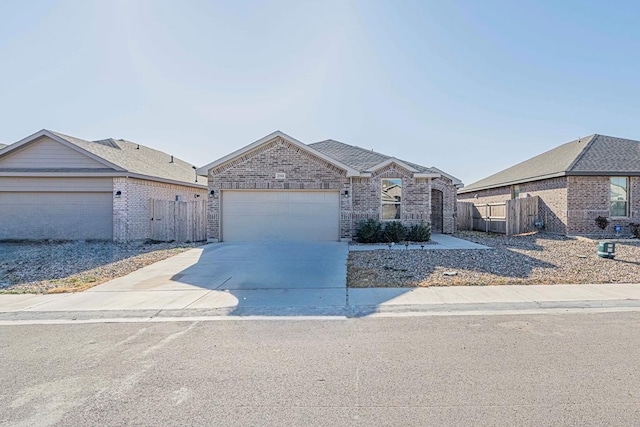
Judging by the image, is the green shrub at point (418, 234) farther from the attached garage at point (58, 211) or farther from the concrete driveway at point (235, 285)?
the attached garage at point (58, 211)

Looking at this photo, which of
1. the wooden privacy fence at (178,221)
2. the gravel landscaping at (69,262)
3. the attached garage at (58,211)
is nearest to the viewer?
the gravel landscaping at (69,262)

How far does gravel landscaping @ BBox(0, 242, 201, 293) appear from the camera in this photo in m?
8.43

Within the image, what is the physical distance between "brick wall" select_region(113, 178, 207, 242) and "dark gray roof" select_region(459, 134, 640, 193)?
19.8 meters

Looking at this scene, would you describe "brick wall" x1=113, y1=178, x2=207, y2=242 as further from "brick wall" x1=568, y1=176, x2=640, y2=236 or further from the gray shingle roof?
"brick wall" x1=568, y1=176, x2=640, y2=236

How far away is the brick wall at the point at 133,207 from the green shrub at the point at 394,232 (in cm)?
1100

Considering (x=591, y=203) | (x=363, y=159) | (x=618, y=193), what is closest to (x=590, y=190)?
(x=591, y=203)

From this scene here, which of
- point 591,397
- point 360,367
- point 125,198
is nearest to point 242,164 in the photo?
point 125,198

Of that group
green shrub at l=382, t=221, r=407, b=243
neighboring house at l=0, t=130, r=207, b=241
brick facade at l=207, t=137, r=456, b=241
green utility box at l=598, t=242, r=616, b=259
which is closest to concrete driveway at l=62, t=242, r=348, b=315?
brick facade at l=207, t=137, r=456, b=241

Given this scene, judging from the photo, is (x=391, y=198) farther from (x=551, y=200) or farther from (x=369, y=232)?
(x=551, y=200)

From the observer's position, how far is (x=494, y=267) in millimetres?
9539

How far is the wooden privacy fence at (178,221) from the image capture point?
16172 mm

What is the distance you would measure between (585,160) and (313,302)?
57.8ft

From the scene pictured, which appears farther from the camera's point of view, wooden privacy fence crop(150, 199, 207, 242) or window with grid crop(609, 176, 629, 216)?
window with grid crop(609, 176, 629, 216)

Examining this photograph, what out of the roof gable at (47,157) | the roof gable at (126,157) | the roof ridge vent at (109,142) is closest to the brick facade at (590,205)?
the roof gable at (126,157)
